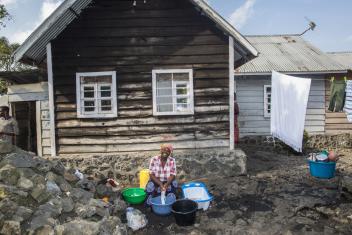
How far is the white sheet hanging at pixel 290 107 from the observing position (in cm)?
888

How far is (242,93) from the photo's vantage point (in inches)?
572

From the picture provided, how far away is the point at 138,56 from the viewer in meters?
9.06

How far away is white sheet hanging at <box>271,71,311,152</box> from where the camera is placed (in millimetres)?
8875

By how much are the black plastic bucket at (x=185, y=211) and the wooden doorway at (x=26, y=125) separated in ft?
22.6

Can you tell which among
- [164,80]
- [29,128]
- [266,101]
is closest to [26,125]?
[29,128]

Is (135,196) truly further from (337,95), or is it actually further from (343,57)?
(343,57)

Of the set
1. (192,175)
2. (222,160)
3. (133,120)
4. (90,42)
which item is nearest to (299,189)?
(222,160)

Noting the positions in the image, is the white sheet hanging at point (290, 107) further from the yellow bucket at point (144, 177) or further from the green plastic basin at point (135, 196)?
the green plastic basin at point (135, 196)

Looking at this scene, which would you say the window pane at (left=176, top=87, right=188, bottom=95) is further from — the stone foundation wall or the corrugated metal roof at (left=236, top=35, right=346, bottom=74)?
the corrugated metal roof at (left=236, top=35, right=346, bottom=74)

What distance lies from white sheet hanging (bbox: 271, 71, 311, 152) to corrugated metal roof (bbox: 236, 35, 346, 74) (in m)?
4.52

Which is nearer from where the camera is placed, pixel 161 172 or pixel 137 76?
pixel 161 172

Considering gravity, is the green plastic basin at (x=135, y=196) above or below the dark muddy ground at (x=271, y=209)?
above

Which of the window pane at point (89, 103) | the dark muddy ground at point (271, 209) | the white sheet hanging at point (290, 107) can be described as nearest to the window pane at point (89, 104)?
the window pane at point (89, 103)

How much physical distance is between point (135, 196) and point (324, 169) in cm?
492
